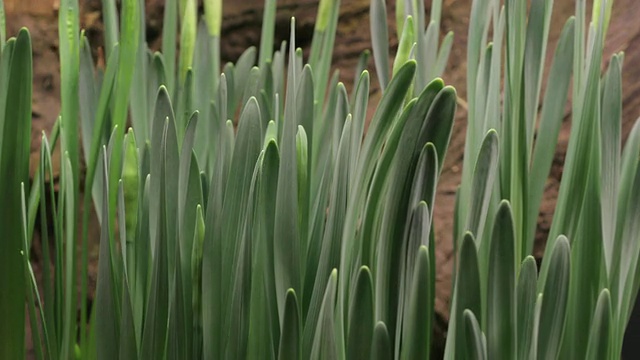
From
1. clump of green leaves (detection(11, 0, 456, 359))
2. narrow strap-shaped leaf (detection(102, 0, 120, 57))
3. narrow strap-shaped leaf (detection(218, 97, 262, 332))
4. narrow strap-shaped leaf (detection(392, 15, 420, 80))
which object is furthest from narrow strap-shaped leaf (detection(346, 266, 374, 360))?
narrow strap-shaped leaf (detection(102, 0, 120, 57))

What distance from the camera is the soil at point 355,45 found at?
1043 millimetres

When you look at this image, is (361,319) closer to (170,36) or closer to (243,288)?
(243,288)

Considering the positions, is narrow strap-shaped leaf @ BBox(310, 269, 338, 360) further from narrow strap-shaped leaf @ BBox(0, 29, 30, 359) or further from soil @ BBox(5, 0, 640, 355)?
soil @ BBox(5, 0, 640, 355)

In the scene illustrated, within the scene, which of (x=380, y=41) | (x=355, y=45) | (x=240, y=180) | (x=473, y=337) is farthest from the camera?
(x=355, y=45)

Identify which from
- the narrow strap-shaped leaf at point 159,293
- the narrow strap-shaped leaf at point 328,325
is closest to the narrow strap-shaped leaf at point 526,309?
the narrow strap-shaped leaf at point 328,325

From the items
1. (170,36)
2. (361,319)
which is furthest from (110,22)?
(361,319)

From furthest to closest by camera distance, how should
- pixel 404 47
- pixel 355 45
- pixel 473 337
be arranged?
pixel 355 45
pixel 404 47
pixel 473 337

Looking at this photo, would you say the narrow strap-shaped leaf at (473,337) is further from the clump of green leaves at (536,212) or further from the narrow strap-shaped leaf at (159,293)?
the narrow strap-shaped leaf at (159,293)

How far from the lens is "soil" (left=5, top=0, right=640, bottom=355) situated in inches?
41.1

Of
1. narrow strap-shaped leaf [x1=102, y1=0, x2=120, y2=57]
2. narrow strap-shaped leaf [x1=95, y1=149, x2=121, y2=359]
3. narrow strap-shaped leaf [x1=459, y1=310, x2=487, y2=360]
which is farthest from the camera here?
narrow strap-shaped leaf [x1=102, y1=0, x2=120, y2=57]

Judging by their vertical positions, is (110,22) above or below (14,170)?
above

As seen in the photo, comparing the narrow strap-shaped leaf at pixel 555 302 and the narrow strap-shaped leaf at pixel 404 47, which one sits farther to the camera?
the narrow strap-shaped leaf at pixel 404 47

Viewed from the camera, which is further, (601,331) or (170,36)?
(170,36)

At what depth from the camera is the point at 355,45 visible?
117 centimetres
